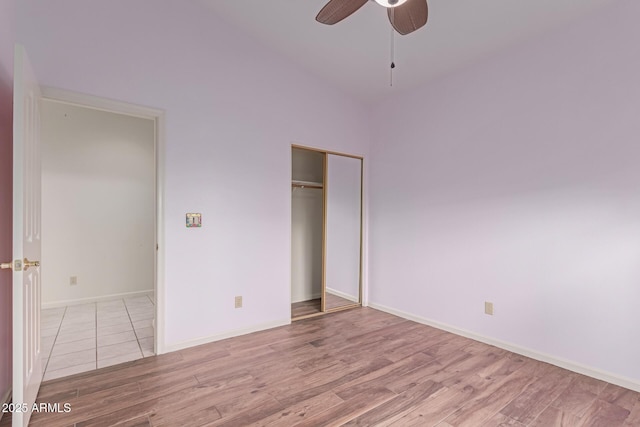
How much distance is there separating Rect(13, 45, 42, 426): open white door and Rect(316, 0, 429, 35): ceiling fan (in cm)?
164

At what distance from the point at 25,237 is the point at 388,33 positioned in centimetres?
309

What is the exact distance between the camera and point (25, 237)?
5.61ft

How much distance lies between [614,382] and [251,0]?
13.8 ft

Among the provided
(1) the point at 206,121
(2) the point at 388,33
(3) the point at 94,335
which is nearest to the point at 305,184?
(1) the point at 206,121

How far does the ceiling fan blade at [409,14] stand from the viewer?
1846 millimetres

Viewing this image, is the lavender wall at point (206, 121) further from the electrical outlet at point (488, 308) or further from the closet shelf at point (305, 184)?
the electrical outlet at point (488, 308)

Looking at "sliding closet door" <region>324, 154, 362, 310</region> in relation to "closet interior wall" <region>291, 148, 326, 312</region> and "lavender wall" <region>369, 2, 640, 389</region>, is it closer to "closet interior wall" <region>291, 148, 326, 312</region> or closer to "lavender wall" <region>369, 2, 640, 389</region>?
"closet interior wall" <region>291, 148, 326, 312</region>

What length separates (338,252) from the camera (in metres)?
4.16

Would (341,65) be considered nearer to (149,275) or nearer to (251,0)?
(251,0)

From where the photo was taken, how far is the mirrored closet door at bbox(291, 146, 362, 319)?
4.04m

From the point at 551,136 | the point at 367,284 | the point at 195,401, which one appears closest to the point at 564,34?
the point at 551,136

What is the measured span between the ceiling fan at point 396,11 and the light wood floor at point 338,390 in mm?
2429

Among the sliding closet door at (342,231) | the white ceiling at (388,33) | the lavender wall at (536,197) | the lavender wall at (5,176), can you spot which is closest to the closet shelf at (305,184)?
the sliding closet door at (342,231)

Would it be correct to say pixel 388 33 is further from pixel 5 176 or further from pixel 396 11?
pixel 5 176
